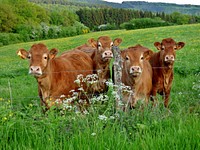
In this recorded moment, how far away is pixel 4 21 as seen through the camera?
91.9m

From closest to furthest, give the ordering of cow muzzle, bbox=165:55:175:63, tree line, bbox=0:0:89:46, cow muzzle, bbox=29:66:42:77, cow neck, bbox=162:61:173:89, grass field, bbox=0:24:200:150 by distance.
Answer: grass field, bbox=0:24:200:150
cow muzzle, bbox=29:66:42:77
cow muzzle, bbox=165:55:175:63
cow neck, bbox=162:61:173:89
tree line, bbox=0:0:89:46

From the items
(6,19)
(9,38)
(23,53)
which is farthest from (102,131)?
(6,19)

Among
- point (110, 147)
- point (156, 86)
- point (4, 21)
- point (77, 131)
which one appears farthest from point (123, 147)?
point (4, 21)

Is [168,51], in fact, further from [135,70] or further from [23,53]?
[23,53]

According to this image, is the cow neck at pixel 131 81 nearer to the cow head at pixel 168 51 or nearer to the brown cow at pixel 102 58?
the brown cow at pixel 102 58

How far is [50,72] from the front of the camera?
847cm

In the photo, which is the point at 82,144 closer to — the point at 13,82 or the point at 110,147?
the point at 110,147

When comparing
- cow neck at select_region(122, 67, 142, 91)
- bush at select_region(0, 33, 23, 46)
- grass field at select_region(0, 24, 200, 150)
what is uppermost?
bush at select_region(0, 33, 23, 46)

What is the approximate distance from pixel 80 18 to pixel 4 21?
44870 mm

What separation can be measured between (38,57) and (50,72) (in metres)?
0.54

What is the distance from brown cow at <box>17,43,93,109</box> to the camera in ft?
26.3

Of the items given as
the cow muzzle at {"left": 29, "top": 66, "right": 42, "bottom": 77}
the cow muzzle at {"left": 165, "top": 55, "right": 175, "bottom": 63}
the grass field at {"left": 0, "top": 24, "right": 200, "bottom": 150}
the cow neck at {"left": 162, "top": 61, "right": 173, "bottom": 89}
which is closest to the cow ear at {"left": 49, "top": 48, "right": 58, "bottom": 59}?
the cow muzzle at {"left": 29, "top": 66, "right": 42, "bottom": 77}

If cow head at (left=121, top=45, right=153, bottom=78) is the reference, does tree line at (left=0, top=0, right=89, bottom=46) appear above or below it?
above

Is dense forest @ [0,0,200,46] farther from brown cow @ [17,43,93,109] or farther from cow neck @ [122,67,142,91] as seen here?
cow neck @ [122,67,142,91]
